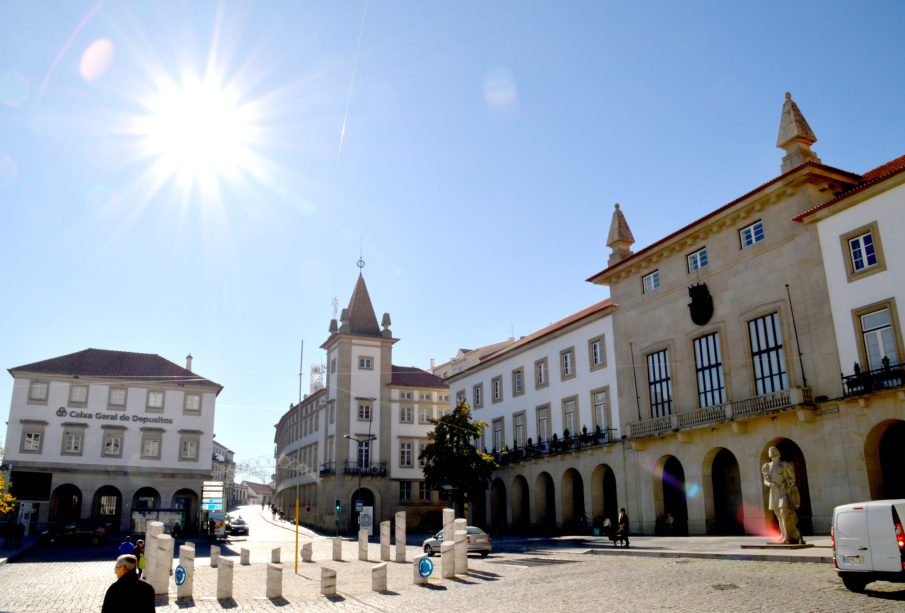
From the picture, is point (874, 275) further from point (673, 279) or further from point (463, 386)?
point (463, 386)

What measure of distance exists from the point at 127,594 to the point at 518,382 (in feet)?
152

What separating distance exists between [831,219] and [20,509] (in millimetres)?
53760

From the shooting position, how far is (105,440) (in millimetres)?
54406

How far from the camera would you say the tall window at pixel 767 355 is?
3134 cm

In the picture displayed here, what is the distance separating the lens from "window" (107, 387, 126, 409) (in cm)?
5538

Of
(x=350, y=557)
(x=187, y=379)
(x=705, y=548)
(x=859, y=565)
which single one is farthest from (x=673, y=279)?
(x=187, y=379)

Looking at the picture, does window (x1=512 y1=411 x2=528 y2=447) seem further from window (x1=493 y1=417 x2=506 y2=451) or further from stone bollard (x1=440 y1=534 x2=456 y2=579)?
stone bollard (x1=440 y1=534 x2=456 y2=579)

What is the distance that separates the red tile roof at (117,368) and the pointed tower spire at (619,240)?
34.2m

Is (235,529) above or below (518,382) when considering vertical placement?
below

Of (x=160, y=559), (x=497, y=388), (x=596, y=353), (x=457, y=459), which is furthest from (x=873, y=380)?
(x=497, y=388)

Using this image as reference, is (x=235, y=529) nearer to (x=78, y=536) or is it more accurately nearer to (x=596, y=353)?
(x=78, y=536)

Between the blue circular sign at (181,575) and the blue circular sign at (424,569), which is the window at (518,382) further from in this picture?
the blue circular sign at (181,575)

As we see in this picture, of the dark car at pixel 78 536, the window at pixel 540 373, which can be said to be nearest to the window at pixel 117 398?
the dark car at pixel 78 536

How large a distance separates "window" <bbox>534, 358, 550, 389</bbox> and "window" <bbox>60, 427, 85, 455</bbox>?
3420 cm
